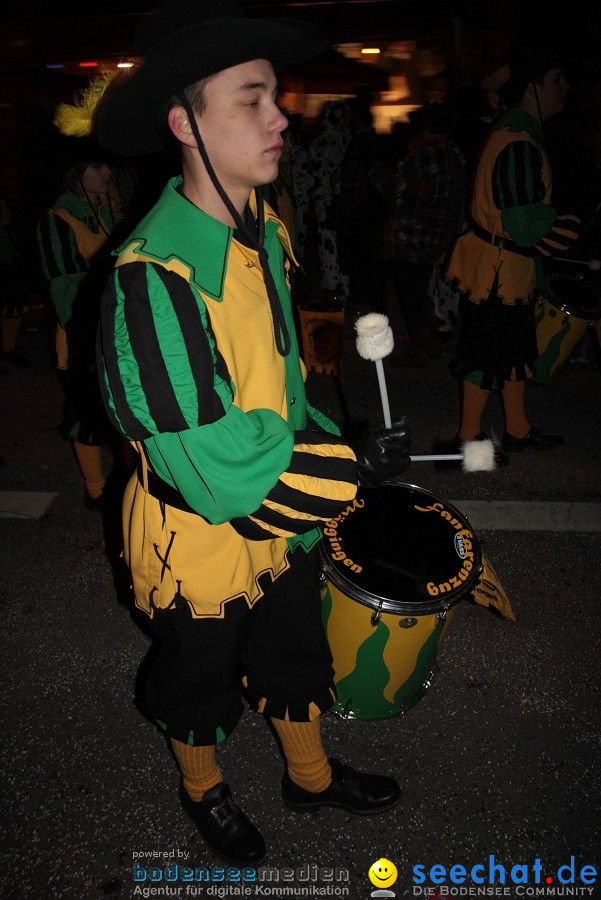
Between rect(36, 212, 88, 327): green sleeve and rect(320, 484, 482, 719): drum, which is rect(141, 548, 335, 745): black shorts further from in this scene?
rect(36, 212, 88, 327): green sleeve

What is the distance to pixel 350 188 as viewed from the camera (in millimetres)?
6672

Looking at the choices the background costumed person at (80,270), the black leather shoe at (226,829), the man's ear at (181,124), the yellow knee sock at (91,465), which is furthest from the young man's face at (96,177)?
the black leather shoe at (226,829)

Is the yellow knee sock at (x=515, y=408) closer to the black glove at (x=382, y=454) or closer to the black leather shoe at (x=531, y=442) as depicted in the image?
the black leather shoe at (x=531, y=442)

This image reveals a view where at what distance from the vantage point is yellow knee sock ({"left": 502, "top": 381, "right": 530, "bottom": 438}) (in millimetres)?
3980

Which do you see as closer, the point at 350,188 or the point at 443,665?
the point at 443,665

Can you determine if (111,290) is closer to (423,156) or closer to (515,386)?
(515,386)

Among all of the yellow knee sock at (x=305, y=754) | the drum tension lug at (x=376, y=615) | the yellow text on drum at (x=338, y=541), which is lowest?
the yellow knee sock at (x=305, y=754)

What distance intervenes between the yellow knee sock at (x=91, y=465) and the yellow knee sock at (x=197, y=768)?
1961 millimetres

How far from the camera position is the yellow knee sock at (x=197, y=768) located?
1.83 meters

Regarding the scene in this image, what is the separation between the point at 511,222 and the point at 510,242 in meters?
0.18

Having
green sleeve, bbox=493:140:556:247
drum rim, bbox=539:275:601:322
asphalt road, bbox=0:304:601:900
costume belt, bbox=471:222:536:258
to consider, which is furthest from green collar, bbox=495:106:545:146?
asphalt road, bbox=0:304:601:900

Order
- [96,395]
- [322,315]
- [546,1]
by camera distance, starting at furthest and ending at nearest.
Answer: [546,1] → [322,315] → [96,395]

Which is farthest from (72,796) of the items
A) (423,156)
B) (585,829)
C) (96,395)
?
(423,156)

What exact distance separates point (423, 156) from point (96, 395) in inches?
141
